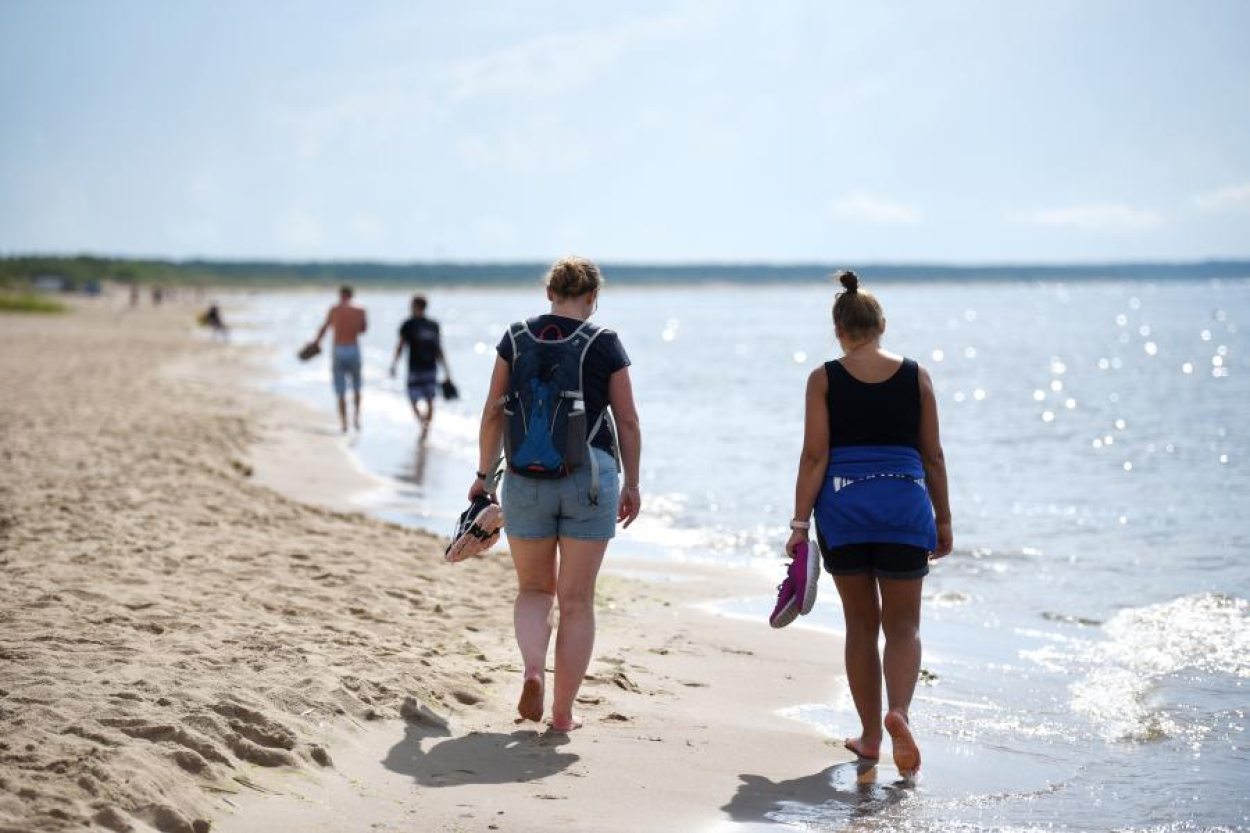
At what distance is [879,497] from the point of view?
5191mm

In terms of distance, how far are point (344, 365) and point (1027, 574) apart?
412 inches

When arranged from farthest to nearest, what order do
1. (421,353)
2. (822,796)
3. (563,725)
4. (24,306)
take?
(24,306) < (421,353) < (563,725) < (822,796)

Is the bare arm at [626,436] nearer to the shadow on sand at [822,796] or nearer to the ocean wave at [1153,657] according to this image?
the shadow on sand at [822,796]

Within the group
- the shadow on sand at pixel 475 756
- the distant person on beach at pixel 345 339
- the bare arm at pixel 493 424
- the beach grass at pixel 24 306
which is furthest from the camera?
the beach grass at pixel 24 306

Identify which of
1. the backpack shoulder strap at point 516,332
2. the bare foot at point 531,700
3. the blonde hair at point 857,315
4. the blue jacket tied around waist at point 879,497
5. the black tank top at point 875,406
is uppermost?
the blonde hair at point 857,315

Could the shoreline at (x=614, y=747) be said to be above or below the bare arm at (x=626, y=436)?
below

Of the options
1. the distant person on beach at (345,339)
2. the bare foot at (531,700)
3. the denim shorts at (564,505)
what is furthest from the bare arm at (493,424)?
the distant person on beach at (345,339)

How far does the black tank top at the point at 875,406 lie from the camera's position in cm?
522

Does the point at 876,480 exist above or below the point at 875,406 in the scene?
below

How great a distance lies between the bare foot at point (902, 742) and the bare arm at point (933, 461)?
65 cm

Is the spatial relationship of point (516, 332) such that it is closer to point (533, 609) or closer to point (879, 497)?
point (533, 609)

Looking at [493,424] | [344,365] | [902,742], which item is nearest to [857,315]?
[493,424]

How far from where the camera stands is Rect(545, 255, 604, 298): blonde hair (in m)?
5.41

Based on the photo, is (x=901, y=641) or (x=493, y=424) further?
(x=493, y=424)
